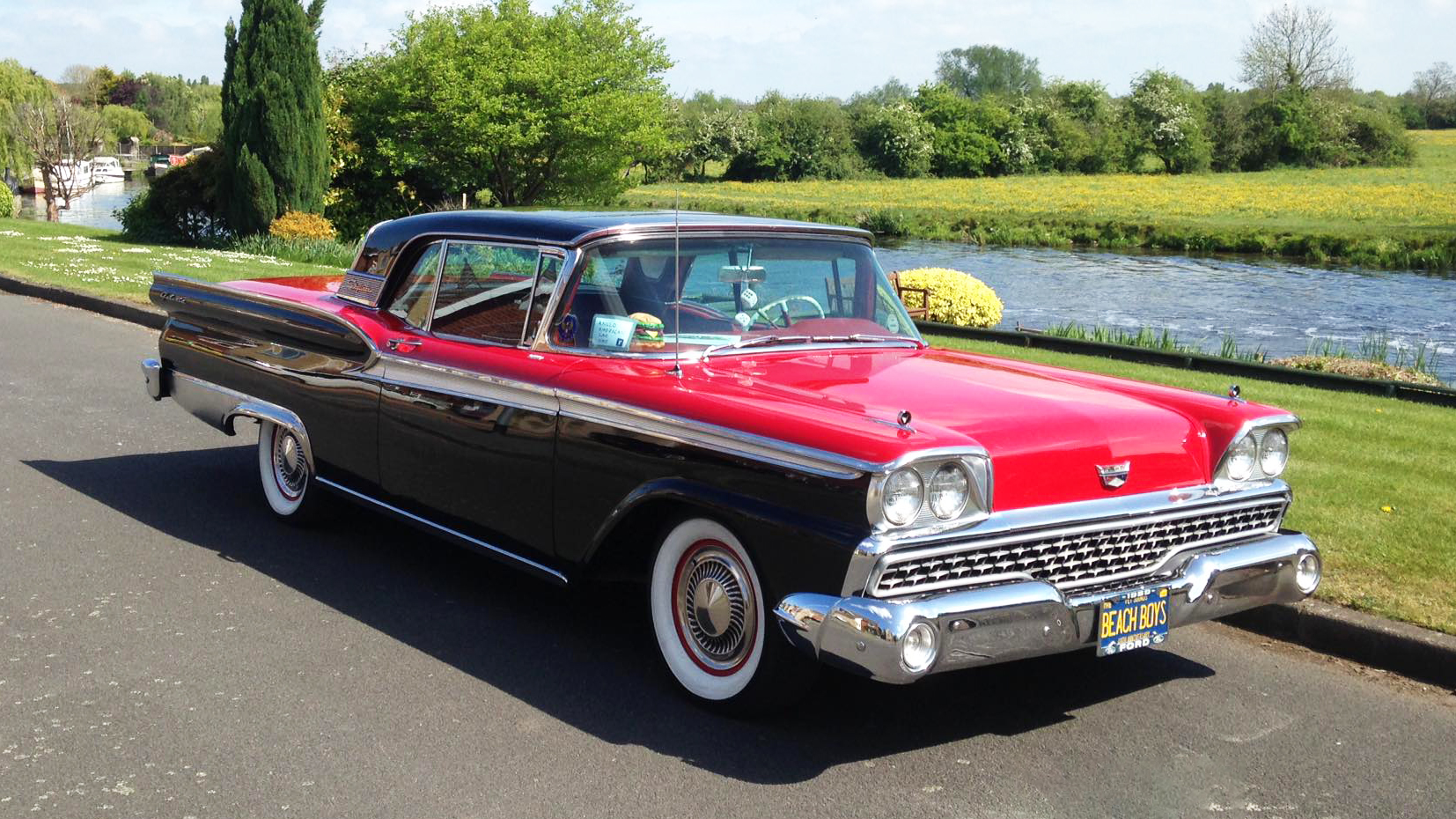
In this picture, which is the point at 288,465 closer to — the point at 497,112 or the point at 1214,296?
the point at 1214,296

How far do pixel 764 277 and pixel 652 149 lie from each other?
3469cm

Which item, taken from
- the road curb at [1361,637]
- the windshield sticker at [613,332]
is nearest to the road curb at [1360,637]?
the road curb at [1361,637]

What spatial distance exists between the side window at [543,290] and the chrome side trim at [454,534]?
813 millimetres

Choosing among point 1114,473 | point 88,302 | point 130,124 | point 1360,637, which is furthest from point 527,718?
point 130,124

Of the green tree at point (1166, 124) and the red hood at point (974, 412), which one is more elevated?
the green tree at point (1166, 124)

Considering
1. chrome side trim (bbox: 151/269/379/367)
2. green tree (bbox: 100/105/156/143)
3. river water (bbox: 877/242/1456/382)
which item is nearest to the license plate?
chrome side trim (bbox: 151/269/379/367)

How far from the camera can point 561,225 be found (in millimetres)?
5430

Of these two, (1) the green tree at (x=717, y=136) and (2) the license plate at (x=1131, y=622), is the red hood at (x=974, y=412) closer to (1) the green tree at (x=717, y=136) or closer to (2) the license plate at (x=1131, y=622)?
(2) the license plate at (x=1131, y=622)

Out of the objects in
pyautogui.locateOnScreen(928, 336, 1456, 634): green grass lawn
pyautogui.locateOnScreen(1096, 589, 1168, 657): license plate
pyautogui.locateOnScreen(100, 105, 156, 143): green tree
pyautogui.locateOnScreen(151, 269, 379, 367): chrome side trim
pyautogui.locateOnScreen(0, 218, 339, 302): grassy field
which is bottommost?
pyautogui.locateOnScreen(928, 336, 1456, 634): green grass lawn

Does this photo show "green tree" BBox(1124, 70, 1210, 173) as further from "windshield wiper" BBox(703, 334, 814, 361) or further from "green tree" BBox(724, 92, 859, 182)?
"windshield wiper" BBox(703, 334, 814, 361)

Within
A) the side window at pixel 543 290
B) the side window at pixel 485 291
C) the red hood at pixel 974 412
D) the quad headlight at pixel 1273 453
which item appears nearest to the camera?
the red hood at pixel 974 412

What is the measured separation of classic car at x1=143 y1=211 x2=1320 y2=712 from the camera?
13.0ft

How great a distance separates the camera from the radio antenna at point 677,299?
497 cm

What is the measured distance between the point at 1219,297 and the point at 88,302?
22.5m
